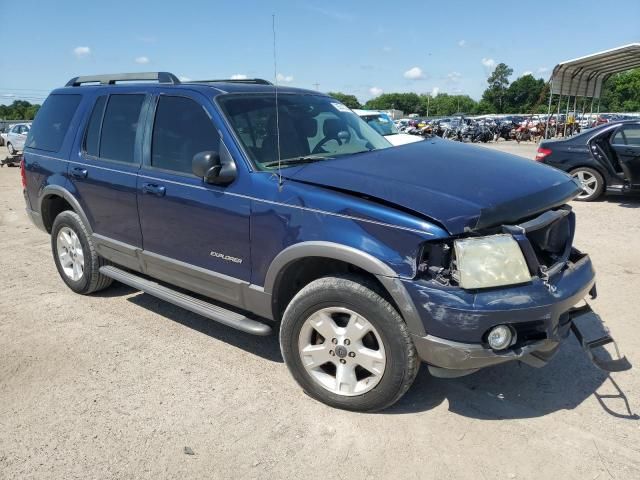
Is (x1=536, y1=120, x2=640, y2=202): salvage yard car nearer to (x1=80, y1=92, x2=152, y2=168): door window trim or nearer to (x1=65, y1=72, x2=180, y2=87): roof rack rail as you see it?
(x1=65, y1=72, x2=180, y2=87): roof rack rail

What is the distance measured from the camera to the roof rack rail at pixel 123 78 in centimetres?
428

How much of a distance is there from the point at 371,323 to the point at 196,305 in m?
1.49

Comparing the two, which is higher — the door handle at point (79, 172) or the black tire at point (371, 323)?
the door handle at point (79, 172)

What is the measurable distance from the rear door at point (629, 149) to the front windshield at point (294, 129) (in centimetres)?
654

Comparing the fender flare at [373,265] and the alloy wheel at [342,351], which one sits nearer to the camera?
the fender flare at [373,265]

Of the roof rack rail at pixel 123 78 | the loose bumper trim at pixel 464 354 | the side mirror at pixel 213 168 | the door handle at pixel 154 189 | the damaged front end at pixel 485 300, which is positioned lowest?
the loose bumper trim at pixel 464 354

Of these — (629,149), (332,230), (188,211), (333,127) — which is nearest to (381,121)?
(629,149)

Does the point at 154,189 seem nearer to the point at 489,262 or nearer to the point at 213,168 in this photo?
the point at 213,168

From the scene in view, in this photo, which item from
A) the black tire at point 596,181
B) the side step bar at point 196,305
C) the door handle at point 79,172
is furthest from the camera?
the black tire at point 596,181

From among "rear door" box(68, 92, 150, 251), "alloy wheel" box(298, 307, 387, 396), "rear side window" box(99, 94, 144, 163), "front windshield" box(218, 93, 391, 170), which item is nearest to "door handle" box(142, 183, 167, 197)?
"rear door" box(68, 92, 150, 251)

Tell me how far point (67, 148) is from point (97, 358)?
213 centimetres

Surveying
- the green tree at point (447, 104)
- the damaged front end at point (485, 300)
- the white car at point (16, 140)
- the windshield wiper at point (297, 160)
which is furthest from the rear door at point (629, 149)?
the green tree at point (447, 104)

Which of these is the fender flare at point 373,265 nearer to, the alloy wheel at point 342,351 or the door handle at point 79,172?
the alloy wheel at point 342,351

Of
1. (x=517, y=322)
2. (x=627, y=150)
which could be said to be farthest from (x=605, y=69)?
(x=517, y=322)
